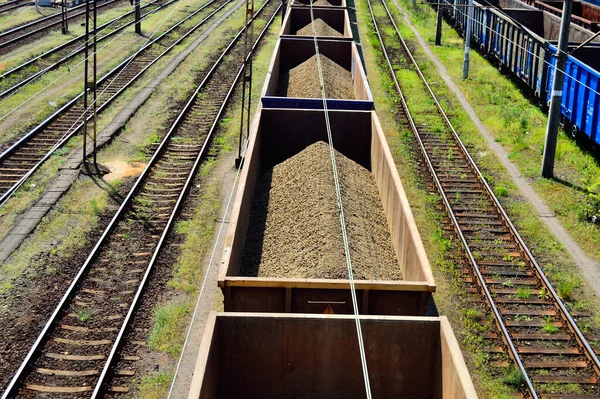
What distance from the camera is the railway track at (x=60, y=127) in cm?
1759

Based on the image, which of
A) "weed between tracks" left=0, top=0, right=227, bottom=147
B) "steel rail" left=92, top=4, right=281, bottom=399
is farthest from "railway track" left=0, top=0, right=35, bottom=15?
"steel rail" left=92, top=4, right=281, bottom=399

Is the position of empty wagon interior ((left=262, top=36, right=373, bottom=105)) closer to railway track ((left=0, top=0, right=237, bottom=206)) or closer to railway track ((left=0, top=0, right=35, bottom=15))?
railway track ((left=0, top=0, right=237, bottom=206))

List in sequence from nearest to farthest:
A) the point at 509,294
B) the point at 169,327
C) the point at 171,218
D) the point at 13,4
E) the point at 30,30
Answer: the point at 169,327
the point at 509,294
the point at 171,218
the point at 30,30
the point at 13,4

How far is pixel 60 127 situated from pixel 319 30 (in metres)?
12.6

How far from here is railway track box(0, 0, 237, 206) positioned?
17594 millimetres

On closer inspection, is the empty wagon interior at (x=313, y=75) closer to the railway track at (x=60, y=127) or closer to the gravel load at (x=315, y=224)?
the gravel load at (x=315, y=224)

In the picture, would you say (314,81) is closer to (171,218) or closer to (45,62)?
(171,218)

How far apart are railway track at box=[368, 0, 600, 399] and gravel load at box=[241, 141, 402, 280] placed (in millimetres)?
2160

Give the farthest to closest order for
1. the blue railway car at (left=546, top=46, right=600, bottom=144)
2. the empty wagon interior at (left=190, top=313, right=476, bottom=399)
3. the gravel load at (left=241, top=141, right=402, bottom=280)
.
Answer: the blue railway car at (left=546, top=46, right=600, bottom=144)
the gravel load at (left=241, top=141, right=402, bottom=280)
the empty wagon interior at (left=190, top=313, right=476, bottom=399)

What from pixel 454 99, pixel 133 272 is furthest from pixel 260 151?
pixel 454 99

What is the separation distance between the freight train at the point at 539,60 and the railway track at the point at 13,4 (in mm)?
26364

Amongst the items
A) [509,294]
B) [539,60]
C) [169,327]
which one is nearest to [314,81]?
[539,60]

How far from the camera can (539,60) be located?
22312 mm

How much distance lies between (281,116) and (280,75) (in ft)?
28.7
